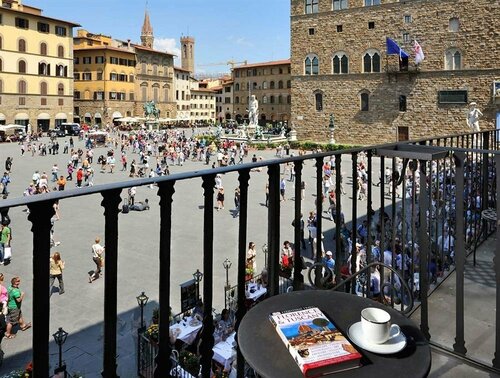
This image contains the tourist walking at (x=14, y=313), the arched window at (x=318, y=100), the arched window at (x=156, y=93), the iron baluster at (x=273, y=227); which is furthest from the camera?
the arched window at (x=156, y=93)

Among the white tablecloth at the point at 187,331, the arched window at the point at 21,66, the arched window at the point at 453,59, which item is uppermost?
the arched window at the point at 21,66

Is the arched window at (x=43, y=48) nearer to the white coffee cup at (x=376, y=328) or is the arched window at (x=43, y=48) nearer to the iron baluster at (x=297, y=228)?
the iron baluster at (x=297, y=228)

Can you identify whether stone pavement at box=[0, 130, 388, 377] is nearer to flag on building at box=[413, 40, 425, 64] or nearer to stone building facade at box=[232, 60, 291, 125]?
flag on building at box=[413, 40, 425, 64]

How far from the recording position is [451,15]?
3588cm

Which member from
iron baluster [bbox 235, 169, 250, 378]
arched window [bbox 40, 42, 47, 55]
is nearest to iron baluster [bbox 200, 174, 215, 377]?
iron baluster [bbox 235, 169, 250, 378]

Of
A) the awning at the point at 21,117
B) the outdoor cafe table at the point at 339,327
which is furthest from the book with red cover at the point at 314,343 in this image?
the awning at the point at 21,117

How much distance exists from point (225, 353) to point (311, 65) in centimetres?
4020

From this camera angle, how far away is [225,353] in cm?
766

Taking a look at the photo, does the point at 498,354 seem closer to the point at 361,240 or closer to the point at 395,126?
the point at 361,240

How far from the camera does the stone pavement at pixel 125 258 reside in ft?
30.0

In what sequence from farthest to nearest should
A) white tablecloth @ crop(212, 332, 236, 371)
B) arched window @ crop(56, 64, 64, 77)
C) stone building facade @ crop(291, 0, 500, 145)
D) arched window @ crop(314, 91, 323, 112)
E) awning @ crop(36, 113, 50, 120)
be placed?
1. arched window @ crop(56, 64, 64, 77)
2. awning @ crop(36, 113, 50, 120)
3. arched window @ crop(314, 91, 323, 112)
4. stone building facade @ crop(291, 0, 500, 145)
5. white tablecloth @ crop(212, 332, 236, 371)

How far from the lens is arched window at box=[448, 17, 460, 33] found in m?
35.7

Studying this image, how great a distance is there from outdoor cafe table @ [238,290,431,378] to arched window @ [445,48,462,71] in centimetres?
3926

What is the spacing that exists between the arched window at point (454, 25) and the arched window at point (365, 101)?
340 inches
